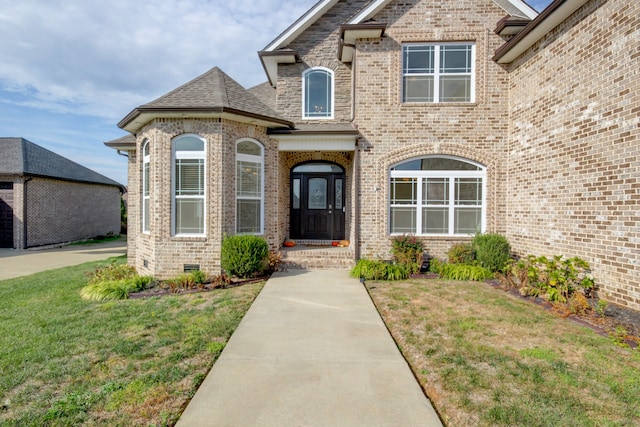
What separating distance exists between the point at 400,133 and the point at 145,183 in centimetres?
684

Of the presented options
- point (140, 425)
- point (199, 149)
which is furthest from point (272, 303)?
point (199, 149)

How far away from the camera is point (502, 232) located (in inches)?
334

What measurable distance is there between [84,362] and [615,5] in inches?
370

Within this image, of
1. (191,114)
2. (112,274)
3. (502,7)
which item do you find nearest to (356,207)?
(191,114)

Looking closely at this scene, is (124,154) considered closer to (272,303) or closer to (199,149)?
(199,149)

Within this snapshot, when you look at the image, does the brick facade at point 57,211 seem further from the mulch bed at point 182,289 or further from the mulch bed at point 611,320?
the mulch bed at point 611,320

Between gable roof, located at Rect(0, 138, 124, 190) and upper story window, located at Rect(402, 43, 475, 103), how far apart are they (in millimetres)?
17150

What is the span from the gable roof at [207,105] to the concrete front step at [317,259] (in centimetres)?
348

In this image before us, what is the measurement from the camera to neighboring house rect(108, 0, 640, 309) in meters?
6.60

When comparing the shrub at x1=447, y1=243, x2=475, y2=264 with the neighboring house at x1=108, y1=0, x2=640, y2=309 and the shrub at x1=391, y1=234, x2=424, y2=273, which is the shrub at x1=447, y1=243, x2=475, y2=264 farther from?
the shrub at x1=391, y1=234, x2=424, y2=273

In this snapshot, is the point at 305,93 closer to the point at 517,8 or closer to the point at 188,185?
the point at 188,185

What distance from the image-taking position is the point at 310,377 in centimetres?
333

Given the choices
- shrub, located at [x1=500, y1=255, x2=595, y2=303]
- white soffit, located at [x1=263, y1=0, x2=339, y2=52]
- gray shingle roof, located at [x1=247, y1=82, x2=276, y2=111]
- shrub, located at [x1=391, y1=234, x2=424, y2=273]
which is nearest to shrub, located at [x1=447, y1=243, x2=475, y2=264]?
shrub, located at [x1=391, y1=234, x2=424, y2=273]

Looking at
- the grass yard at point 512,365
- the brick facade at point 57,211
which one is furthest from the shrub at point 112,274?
the brick facade at point 57,211
